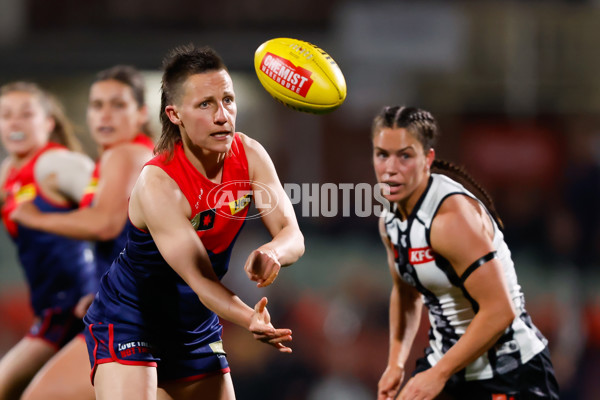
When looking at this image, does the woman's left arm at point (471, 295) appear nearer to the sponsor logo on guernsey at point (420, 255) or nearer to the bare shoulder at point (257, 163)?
the sponsor logo on guernsey at point (420, 255)

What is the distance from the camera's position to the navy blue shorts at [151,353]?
312cm

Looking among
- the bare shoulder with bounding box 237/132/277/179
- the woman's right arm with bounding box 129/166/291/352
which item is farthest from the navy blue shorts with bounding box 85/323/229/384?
the bare shoulder with bounding box 237/132/277/179

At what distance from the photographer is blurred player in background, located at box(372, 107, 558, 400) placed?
3193 mm

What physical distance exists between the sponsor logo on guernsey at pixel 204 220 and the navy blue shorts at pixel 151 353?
1.62ft

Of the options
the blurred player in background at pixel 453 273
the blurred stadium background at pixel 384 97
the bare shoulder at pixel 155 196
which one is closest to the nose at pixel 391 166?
the blurred player in background at pixel 453 273

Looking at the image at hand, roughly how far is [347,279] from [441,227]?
488 cm

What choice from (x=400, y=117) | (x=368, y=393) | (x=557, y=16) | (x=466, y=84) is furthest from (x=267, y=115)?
(x=400, y=117)

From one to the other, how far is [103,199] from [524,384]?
87.0 inches

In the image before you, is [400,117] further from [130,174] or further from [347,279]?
[347,279]

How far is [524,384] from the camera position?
3402 mm

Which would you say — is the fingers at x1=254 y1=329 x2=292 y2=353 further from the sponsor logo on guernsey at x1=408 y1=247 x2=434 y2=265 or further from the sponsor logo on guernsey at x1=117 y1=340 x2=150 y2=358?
the sponsor logo on guernsey at x1=408 y1=247 x2=434 y2=265

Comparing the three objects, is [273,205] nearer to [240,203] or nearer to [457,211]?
[240,203]

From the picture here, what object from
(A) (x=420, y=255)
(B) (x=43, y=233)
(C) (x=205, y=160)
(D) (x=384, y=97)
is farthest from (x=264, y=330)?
(D) (x=384, y=97)

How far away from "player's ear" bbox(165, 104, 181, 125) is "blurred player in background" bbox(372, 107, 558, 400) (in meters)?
0.92
